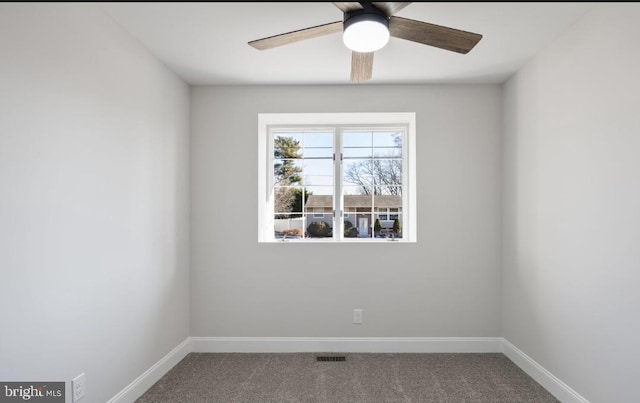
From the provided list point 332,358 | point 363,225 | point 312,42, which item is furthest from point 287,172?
point 332,358

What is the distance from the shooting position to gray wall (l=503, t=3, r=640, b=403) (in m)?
1.94

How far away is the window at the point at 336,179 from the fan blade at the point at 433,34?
160 centimetres

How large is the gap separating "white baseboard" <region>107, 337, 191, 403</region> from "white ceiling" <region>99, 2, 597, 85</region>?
2.30 m

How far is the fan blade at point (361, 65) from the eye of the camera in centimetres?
222

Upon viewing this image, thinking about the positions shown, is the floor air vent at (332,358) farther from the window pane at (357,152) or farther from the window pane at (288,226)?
the window pane at (357,152)

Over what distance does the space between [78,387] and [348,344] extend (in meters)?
2.10

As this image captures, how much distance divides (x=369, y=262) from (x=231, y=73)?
2031 mm

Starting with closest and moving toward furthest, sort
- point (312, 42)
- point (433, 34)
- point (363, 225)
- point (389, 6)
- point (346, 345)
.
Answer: point (389, 6)
point (433, 34)
point (312, 42)
point (346, 345)
point (363, 225)

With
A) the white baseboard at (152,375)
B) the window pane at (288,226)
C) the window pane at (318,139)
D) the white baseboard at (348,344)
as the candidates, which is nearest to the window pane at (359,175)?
the window pane at (318,139)

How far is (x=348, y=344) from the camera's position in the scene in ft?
11.1

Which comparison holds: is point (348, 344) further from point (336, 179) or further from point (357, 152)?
point (357, 152)

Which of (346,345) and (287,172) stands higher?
(287,172)

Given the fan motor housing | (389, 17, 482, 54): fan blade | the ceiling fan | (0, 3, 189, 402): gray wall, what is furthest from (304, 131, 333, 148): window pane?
the fan motor housing

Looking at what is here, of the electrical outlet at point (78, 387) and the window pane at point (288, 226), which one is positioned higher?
the window pane at point (288, 226)
